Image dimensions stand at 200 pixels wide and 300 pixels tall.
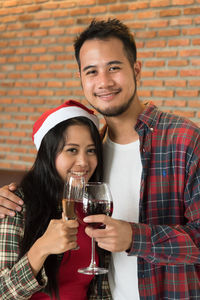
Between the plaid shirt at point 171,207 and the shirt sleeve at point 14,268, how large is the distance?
415mm

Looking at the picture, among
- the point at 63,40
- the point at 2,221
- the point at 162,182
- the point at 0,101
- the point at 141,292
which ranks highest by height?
the point at 63,40

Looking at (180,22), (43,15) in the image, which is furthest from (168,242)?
(43,15)

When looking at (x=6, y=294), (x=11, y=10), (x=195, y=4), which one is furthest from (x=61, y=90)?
(x=6, y=294)

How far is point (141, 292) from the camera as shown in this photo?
58.8 inches

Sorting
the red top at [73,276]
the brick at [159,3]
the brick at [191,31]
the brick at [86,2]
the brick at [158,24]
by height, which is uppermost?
the brick at [86,2]

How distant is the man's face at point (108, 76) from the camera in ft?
5.53

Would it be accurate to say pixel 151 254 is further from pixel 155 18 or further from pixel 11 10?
pixel 11 10

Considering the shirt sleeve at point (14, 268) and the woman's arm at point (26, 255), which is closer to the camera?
the woman's arm at point (26, 255)

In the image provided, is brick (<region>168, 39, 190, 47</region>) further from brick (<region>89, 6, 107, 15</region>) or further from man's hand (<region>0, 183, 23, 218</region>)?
man's hand (<region>0, 183, 23, 218</region>)

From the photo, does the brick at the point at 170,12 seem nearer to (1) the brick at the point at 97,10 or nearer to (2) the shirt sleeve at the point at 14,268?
(1) the brick at the point at 97,10

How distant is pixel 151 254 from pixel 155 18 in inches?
116

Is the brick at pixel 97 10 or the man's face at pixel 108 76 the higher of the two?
the brick at pixel 97 10

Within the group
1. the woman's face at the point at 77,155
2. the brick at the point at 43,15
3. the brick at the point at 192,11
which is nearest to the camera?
the woman's face at the point at 77,155

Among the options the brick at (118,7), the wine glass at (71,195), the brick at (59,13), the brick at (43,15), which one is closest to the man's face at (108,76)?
the wine glass at (71,195)
